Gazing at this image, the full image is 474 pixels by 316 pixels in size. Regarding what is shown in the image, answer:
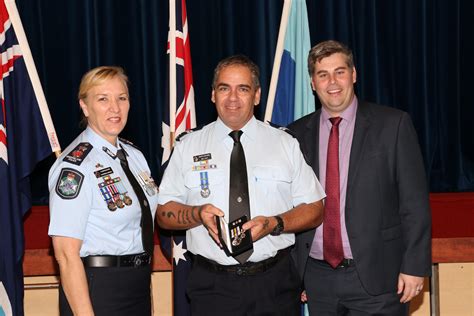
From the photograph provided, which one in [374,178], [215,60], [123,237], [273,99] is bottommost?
[123,237]

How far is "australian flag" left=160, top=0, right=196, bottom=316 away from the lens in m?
3.94

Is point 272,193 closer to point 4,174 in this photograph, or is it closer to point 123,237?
point 123,237

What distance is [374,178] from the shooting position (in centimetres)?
313

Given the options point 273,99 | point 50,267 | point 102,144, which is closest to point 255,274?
point 102,144

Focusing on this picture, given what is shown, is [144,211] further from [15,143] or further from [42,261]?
[42,261]

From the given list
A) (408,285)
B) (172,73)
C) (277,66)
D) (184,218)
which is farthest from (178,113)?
(408,285)

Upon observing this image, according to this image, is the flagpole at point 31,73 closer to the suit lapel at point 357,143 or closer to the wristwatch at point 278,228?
the wristwatch at point 278,228

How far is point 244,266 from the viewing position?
9.95ft

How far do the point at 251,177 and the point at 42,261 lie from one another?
171 centimetres

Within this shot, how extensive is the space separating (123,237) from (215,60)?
3.31 m

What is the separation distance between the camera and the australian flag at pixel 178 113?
12.9ft

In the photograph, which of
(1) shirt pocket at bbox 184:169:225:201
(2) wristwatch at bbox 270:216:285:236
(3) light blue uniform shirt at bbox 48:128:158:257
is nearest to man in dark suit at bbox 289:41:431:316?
(2) wristwatch at bbox 270:216:285:236

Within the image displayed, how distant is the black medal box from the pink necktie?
1.69ft

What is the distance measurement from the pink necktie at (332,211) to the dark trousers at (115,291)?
867 millimetres
